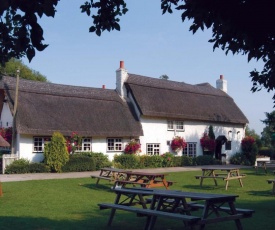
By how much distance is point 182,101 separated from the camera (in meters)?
35.7

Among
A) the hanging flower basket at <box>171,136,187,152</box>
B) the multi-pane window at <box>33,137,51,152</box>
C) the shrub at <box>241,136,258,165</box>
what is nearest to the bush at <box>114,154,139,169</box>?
the hanging flower basket at <box>171,136,187,152</box>

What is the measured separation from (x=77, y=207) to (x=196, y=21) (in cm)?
727

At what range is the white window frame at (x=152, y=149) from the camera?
1276 inches

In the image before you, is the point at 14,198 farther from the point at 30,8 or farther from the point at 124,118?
the point at 124,118

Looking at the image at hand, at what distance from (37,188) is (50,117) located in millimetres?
11956

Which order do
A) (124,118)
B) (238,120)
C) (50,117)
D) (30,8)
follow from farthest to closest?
(238,120)
(124,118)
(50,117)
(30,8)

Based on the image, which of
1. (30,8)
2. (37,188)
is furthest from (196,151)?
(30,8)

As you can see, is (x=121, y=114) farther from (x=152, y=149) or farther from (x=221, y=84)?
(x=221, y=84)

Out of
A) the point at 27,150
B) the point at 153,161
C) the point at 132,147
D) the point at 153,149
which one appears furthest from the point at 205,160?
the point at 27,150

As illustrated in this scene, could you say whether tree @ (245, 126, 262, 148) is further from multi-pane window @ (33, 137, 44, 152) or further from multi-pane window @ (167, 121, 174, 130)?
multi-pane window @ (33, 137, 44, 152)

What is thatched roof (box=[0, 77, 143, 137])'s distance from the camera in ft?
86.5

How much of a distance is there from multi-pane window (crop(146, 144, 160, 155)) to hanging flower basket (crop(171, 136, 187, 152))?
1.34m

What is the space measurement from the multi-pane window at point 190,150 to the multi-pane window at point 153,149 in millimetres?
2981

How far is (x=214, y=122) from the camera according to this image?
37.6 m
